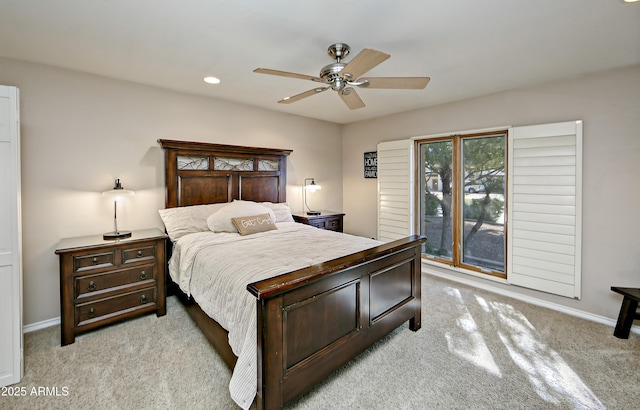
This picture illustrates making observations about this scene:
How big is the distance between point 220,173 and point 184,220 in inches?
33.5

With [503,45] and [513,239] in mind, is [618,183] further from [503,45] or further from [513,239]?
[503,45]

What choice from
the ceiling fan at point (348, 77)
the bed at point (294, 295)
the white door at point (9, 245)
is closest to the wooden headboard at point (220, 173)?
the bed at point (294, 295)

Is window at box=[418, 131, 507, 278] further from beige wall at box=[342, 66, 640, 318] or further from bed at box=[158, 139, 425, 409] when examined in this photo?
bed at box=[158, 139, 425, 409]

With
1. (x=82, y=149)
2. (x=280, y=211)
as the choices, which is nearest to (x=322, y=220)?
(x=280, y=211)

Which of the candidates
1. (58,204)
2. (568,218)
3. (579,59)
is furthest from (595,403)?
(58,204)

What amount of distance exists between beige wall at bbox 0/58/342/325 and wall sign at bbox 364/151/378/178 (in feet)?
8.36

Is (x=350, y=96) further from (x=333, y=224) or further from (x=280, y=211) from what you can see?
(x=333, y=224)

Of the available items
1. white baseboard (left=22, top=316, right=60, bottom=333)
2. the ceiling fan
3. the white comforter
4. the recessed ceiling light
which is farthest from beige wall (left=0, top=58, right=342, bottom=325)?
the ceiling fan

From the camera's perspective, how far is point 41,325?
8.91 ft

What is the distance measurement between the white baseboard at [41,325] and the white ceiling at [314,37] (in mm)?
2495

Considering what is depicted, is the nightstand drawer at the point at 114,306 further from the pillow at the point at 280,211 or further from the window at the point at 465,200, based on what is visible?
the window at the point at 465,200

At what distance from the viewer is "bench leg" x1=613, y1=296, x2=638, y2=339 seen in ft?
8.15

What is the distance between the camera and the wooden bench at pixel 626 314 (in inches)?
97.3

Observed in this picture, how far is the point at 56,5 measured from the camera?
1.79 meters
